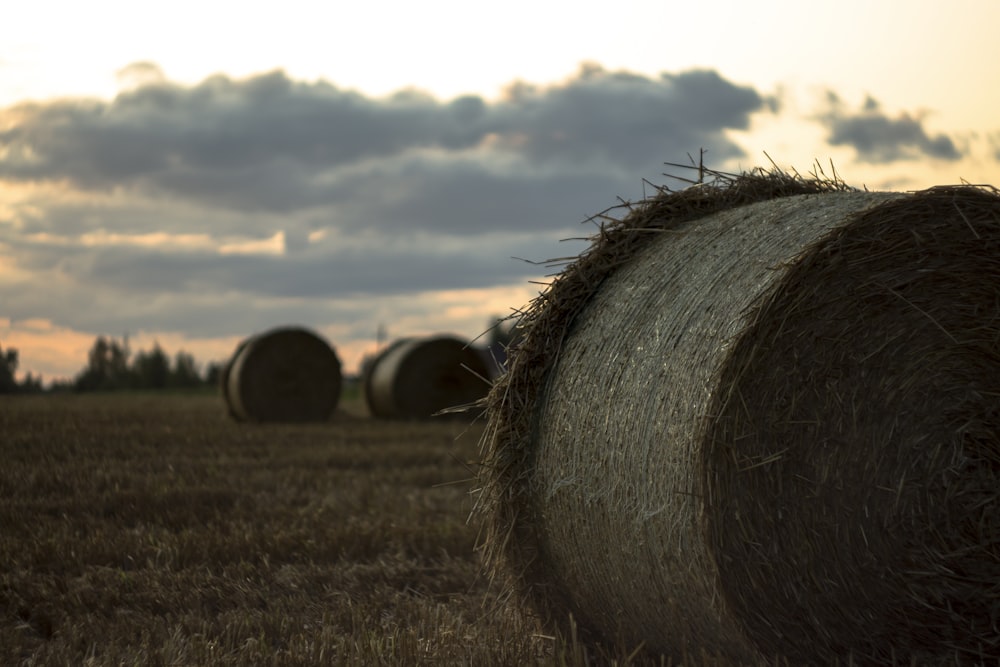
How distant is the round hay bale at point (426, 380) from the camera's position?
1717 centimetres

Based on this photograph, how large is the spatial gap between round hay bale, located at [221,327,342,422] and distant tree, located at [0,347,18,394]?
9402 mm

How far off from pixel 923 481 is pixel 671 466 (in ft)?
3.82

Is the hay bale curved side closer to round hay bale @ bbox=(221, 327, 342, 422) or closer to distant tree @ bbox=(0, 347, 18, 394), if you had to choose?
round hay bale @ bbox=(221, 327, 342, 422)

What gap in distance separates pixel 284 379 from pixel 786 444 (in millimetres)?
13358

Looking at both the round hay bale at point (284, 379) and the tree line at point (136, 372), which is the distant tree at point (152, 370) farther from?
the round hay bale at point (284, 379)

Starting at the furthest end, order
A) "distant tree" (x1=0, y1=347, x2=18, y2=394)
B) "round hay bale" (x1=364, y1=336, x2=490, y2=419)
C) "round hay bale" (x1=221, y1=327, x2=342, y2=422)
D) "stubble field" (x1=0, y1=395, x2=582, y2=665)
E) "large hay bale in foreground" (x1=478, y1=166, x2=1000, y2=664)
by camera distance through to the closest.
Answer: "distant tree" (x1=0, y1=347, x2=18, y2=394)
"round hay bale" (x1=364, y1=336, x2=490, y2=419)
"round hay bale" (x1=221, y1=327, x2=342, y2=422)
"stubble field" (x1=0, y1=395, x2=582, y2=665)
"large hay bale in foreground" (x1=478, y1=166, x2=1000, y2=664)

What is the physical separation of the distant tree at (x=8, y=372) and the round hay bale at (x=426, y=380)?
10786 millimetres

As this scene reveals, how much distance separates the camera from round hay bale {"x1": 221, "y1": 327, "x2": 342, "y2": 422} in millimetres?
16438

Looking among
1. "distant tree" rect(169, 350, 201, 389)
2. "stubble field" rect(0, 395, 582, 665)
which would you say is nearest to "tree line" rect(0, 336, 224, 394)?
"distant tree" rect(169, 350, 201, 389)

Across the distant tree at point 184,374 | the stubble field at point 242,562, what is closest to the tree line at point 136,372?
the distant tree at point 184,374

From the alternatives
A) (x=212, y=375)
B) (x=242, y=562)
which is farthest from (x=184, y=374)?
(x=242, y=562)

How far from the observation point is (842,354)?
429 cm

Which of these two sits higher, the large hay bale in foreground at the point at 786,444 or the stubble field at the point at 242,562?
the large hay bale in foreground at the point at 786,444

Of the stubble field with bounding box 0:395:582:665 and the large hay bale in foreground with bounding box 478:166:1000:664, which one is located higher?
the large hay bale in foreground with bounding box 478:166:1000:664
